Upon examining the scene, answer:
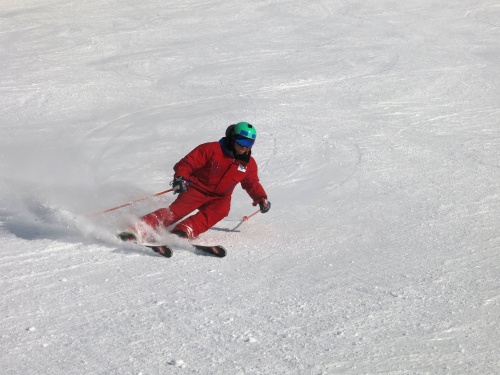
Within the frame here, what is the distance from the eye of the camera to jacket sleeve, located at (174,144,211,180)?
6.42 m

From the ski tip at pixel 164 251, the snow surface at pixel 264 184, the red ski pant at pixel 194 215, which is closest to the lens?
the snow surface at pixel 264 184

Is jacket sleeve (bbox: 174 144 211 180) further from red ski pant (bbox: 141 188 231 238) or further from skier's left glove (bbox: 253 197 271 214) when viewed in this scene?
skier's left glove (bbox: 253 197 271 214)

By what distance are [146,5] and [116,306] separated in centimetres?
1242

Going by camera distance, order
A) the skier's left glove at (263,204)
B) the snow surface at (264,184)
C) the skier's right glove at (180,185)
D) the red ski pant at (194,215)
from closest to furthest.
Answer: the snow surface at (264,184), the skier's right glove at (180,185), the red ski pant at (194,215), the skier's left glove at (263,204)

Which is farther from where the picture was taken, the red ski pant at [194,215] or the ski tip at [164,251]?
the red ski pant at [194,215]

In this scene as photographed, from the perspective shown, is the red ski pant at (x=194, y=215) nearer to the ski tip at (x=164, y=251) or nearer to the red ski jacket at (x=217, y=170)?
the red ski jacket at (x=217, y=170)

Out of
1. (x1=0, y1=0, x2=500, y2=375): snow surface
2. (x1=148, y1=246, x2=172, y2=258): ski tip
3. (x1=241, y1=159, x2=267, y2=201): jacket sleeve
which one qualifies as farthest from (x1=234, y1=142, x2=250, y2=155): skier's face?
(x1=148, y1=246, x2=172, y2=258): ski tip

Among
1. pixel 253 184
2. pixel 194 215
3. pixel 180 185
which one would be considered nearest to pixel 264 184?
pixel 253 184

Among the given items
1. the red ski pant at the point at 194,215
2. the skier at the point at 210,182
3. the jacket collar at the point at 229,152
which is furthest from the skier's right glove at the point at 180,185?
the jacket collar at the point at 229,152

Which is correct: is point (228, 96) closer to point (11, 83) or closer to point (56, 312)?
point (11, 83)

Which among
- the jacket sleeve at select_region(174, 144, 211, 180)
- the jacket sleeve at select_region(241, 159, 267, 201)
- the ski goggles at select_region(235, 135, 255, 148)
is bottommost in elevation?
the jacket sleeve at select_region(241, 159, 267, 201)

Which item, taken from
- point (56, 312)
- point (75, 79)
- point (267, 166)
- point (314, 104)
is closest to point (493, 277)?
point (56, 312)

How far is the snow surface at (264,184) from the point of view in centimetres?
476

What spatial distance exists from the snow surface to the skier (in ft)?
0.75
